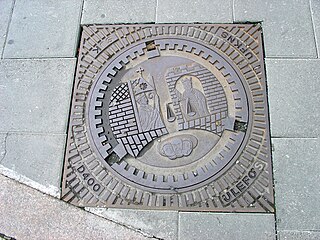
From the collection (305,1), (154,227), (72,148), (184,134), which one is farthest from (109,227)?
(305,1)

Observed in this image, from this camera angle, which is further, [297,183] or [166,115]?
[166,115]

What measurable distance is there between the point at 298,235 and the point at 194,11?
231 centimetres

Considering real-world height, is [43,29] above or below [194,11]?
below

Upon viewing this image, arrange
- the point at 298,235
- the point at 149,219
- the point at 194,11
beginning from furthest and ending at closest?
the point at 194,11, the point at 149,219, the point at 298,235

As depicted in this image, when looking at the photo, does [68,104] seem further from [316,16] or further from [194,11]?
[316,16]

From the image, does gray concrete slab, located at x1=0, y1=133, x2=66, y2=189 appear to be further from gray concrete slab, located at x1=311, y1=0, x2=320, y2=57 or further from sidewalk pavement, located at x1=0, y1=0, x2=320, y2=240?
gray concrete slab, located at x1=311, y1=0, x2=320, y2=57

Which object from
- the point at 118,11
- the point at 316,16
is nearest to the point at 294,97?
the point at 316,16

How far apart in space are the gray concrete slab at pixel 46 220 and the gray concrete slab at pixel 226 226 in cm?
39

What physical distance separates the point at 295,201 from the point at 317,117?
790 mm

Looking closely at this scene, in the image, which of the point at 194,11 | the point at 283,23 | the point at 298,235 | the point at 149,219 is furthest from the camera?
the point at 194,11

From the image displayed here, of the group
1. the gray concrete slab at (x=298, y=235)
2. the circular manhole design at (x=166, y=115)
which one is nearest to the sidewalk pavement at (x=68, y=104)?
the gray concrete slab at (x=298, y=235)

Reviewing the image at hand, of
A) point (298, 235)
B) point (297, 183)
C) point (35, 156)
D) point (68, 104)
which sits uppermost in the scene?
point (68, 104)

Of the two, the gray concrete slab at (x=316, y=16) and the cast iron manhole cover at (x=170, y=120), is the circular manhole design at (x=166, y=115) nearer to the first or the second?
the cast iron manhole cover at (x=170, y=120)

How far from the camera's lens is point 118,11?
372 cm
